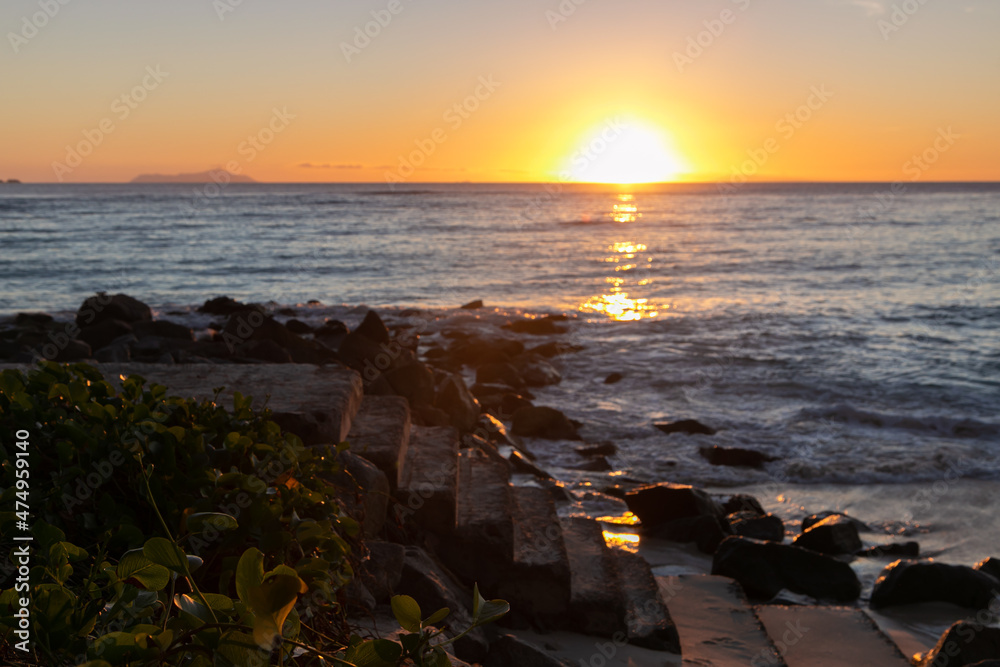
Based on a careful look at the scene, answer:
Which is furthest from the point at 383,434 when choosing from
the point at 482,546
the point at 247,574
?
the point at 247,574

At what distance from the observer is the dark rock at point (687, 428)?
9523mm

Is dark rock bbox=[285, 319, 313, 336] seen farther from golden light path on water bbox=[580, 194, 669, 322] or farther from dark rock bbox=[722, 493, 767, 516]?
dark rock bbox=[722, 493, 767, 516]

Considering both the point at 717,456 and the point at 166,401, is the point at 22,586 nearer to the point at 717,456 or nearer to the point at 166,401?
the point at 166,401

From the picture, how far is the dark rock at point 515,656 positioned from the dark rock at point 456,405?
409cm

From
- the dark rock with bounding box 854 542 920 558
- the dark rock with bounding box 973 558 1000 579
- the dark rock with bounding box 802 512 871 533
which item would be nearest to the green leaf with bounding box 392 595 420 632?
the dark rock with bounding box 973 558 1000 579

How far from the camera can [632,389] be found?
11836 mm

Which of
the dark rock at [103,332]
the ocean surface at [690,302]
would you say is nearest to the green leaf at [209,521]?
the ocean surface at [690,302]

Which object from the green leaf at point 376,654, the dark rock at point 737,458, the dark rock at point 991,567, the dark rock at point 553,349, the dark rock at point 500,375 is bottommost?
the dark rock at point 991,567

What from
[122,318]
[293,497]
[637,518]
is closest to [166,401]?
[293,497]

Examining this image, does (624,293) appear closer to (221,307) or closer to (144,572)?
(221,307)

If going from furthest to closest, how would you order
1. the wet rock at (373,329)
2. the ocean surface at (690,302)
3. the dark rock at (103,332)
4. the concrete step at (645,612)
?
the dark rock at (103,332)
the wet rock at (373,329)
the ocean surface at (690,302)
the concrete step at (645,612)

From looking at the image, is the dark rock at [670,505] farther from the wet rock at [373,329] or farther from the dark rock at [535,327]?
the dark rock at [535,327]

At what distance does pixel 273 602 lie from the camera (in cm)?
99

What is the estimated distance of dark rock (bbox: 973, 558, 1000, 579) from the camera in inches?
224
